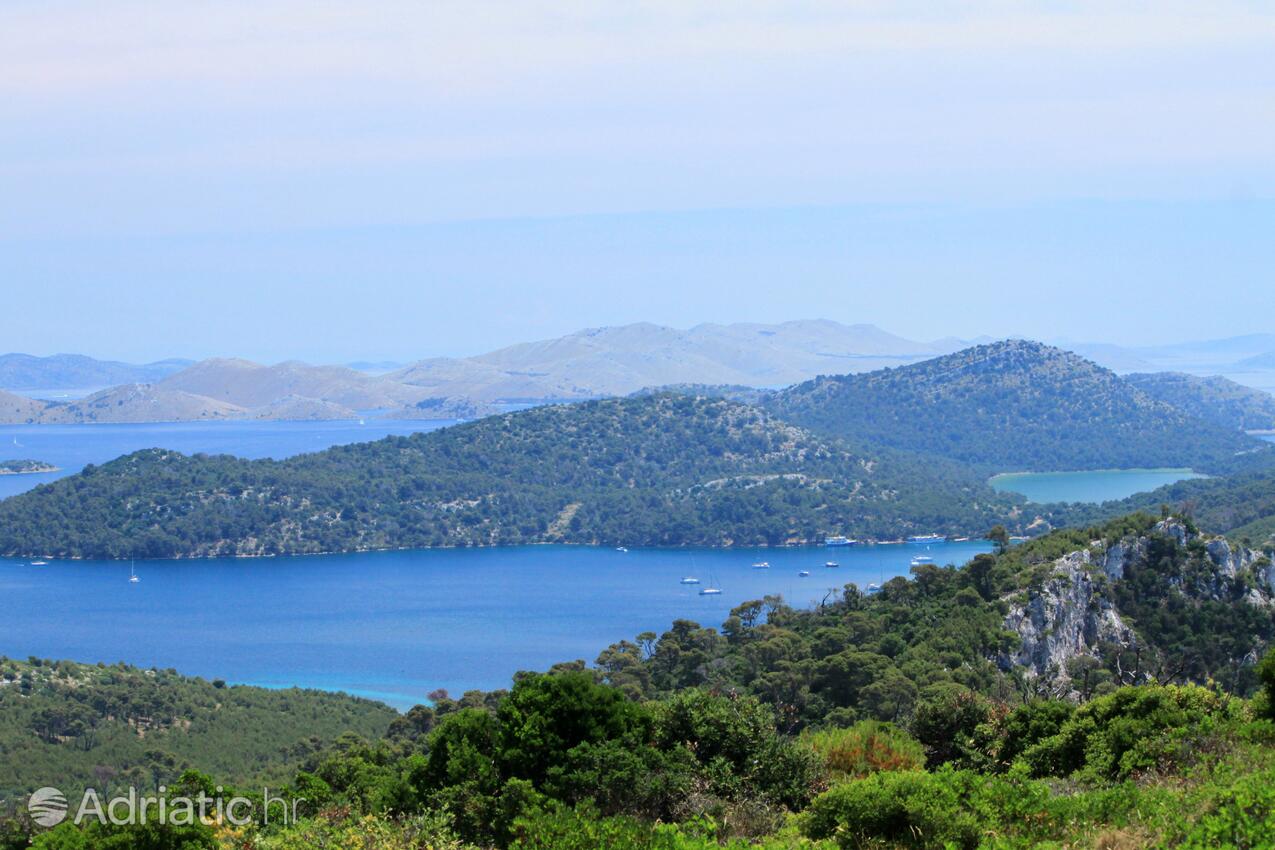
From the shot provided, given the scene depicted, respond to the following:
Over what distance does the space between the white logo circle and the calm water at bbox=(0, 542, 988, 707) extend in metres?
39.0

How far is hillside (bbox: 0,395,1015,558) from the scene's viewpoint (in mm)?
107312

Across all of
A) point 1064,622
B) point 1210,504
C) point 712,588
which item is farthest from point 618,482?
point 1064,622

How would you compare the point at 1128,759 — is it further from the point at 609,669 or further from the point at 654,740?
the point at 609,669

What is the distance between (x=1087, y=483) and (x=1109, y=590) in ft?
313

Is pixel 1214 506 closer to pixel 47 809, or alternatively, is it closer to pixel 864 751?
pixel 864 751

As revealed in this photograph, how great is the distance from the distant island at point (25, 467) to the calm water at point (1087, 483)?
11551 centimetres

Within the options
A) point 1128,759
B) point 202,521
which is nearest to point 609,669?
point 1128,759

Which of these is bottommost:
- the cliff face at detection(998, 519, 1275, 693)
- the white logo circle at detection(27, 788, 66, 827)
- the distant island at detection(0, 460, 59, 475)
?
the cliff face at detection(998, 519, 1275, 693)

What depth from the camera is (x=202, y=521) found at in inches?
4240

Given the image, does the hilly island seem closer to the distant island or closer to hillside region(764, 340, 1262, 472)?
hillside region(764, 340, 1262, 472)

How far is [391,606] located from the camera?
82.6 m

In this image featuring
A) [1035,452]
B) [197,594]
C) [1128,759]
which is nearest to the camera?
[1128,759]

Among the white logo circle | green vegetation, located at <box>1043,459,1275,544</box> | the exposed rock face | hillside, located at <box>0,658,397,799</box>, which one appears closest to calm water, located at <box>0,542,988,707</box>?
green vegetation, located at <box>1043,459,1275,544</box>

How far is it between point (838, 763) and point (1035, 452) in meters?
141
